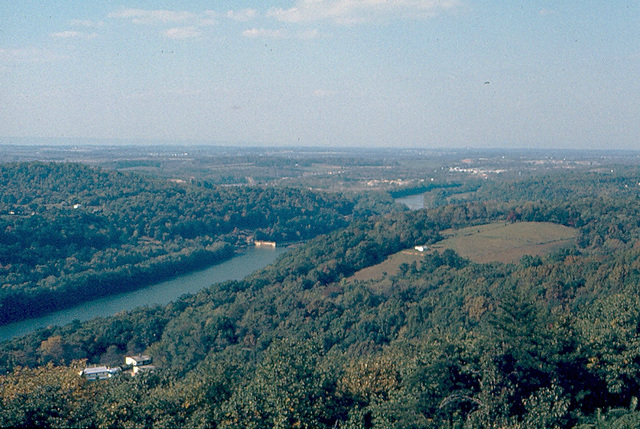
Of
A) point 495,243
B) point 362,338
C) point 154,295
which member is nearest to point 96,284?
point 154,295

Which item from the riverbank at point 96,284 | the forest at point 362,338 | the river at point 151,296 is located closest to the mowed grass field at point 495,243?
the forest at point 362,338

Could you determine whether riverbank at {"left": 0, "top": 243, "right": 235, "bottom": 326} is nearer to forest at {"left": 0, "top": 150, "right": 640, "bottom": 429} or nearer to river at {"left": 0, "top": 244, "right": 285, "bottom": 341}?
river at {"left": 0, "top": 244, "right": 285, "bottom": 341}

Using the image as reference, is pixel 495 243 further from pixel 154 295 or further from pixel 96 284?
pixel 96 284

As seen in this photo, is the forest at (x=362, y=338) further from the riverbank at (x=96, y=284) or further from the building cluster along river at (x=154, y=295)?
the building cluster along river at (x=154, y=295)

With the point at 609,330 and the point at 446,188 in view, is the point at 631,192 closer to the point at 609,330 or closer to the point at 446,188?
the point at 446,188

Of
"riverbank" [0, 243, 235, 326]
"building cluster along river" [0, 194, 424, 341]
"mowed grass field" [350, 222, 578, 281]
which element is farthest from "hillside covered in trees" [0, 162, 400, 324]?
"mowed grass field" [350, 222, 578, 281]

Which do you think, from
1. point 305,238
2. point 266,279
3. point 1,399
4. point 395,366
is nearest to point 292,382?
point 395,366
